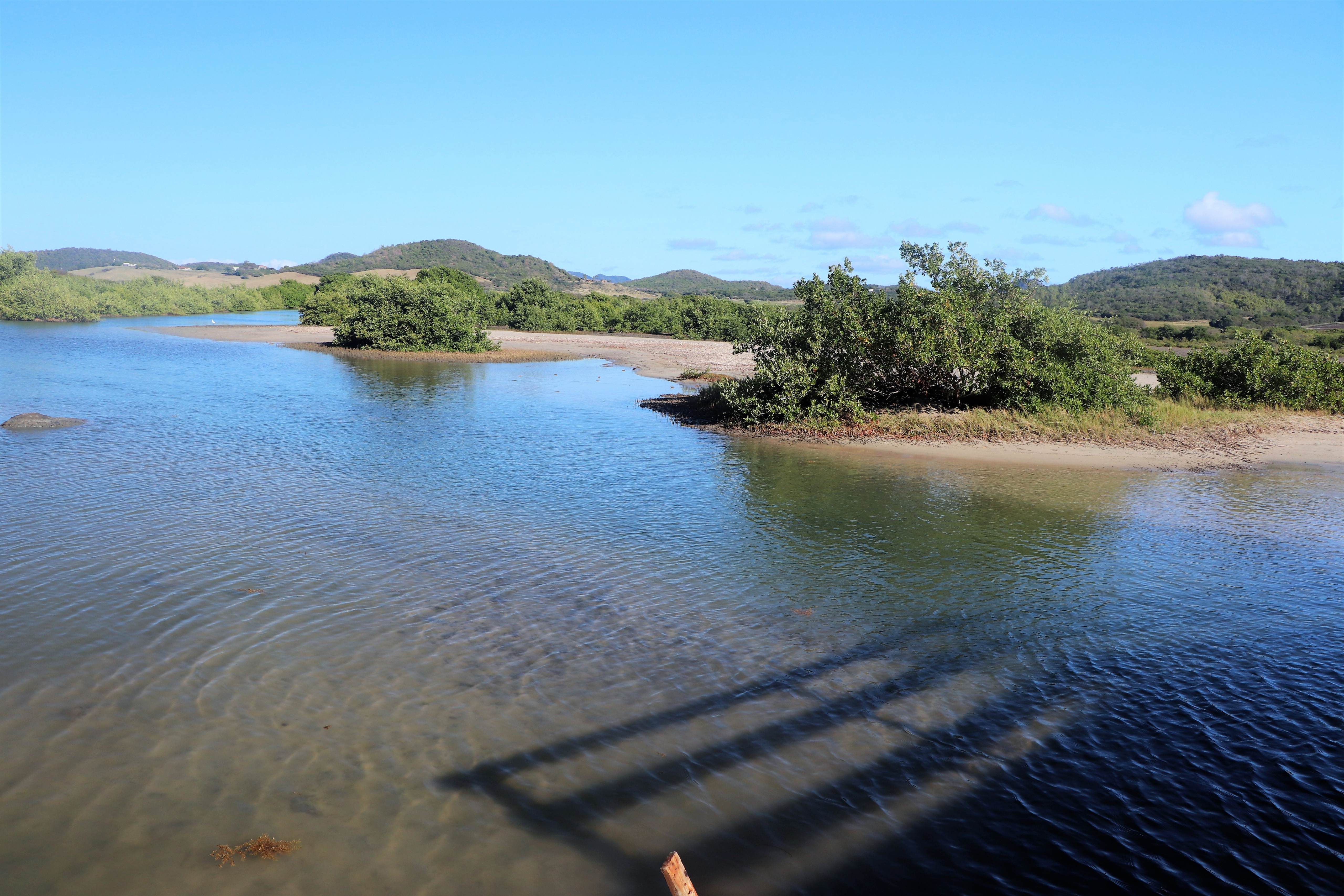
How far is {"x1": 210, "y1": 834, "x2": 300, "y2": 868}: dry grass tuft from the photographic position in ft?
16.0

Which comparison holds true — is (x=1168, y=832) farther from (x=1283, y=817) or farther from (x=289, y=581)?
(x=289, y=581)

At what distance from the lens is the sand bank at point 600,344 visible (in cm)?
4556

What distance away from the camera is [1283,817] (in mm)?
5586

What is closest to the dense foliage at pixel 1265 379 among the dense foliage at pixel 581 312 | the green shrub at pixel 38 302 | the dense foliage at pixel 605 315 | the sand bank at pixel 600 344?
the sand bank at pixel 600 344

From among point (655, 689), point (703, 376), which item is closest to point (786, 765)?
point (655, 689)

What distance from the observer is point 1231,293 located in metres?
82.7

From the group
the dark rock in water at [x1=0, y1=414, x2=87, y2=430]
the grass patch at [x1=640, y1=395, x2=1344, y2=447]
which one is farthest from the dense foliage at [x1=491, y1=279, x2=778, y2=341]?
the dark rock in water at [x1=0, y1=414, x2=87, y2=430]

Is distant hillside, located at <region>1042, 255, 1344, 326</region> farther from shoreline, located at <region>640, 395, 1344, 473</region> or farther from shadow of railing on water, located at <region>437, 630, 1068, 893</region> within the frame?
shadow of railing on water, located at <region>437, 630, 1068, 893</region>

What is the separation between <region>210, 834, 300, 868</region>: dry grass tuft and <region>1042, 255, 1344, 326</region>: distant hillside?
67972 millimetres

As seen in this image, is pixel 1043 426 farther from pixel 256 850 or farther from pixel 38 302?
pixel 38 302

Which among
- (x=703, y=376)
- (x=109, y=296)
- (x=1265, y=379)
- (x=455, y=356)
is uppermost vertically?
(x=1265, y=379)

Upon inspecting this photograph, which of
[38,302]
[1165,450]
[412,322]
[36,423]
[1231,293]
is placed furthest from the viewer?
[1231,293]

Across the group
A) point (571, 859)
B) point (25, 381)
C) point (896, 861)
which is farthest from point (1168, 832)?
point (25, 381)

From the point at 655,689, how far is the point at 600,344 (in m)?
58.1
